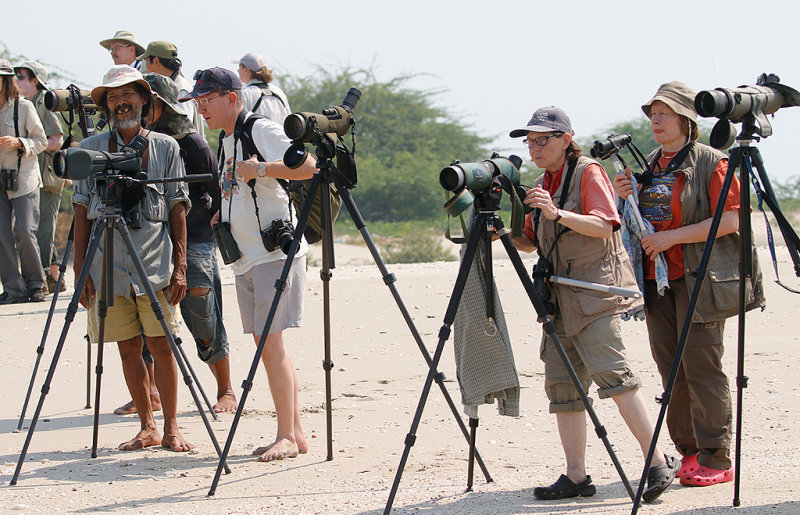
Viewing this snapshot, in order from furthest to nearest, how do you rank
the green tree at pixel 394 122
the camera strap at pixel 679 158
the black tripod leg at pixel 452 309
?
the green tree at pixel 394 122 < the camera strap at pixel 679 158 < the black tripod leg at pixel 452 309

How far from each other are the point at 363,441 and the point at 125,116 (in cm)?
220

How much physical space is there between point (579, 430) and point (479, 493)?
0.54m

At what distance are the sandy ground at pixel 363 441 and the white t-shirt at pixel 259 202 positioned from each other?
3.54 ft

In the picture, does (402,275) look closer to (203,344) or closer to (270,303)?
(203,344)

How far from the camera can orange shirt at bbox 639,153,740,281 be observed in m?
4.72

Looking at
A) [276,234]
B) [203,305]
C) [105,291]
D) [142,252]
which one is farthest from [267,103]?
[105,291]

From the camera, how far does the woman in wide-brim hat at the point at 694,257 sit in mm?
4656

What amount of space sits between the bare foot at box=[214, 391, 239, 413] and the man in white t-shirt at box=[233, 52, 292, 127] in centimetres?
238

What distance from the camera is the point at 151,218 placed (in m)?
5.43

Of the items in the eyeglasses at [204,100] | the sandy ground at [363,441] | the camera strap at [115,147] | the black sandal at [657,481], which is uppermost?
the eyeglasses at [204,100]

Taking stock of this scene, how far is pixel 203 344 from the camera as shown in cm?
627

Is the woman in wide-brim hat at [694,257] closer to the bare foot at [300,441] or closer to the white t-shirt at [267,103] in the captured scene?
the bare foot at [300,441]

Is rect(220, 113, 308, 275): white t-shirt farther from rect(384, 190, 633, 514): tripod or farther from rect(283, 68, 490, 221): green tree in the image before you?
rect(283, 68, 490, 221): green tree

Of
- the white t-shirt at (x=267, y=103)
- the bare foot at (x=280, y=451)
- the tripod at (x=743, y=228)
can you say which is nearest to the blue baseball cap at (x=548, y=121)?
the tripod at (x=743, y=228)
